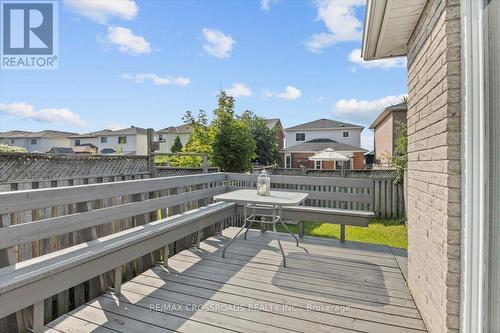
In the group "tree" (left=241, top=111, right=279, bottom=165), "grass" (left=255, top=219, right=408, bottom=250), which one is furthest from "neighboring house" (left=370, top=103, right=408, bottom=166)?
"grass" (left=255, top=219, right=408, bottom=250)

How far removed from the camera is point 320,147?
87.5ft

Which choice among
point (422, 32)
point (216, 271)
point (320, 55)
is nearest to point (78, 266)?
point (216, 271)

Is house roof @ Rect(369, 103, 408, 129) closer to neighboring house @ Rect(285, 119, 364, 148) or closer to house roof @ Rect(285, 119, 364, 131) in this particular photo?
neighboring house @ Rect(285, 119, 364, 148)

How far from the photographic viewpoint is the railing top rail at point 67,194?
72.1 inches

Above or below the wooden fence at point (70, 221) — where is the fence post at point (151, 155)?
above

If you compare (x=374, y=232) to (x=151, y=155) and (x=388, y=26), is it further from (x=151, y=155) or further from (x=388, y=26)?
(x=151, y=155)

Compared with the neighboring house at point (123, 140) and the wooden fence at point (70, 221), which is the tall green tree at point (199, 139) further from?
the neighboring house at point (123, 140)

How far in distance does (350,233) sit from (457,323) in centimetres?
409

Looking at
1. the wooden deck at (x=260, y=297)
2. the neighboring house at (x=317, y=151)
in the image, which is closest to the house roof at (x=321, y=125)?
the neighboring house at (x=317, y=151)

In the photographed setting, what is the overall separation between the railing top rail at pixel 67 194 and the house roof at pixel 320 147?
2386 centimetres

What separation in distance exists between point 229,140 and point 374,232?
13.6 feet

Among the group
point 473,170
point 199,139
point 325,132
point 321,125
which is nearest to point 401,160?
point 199,139

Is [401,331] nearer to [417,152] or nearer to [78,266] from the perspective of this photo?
[417,152]

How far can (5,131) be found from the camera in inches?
1809
